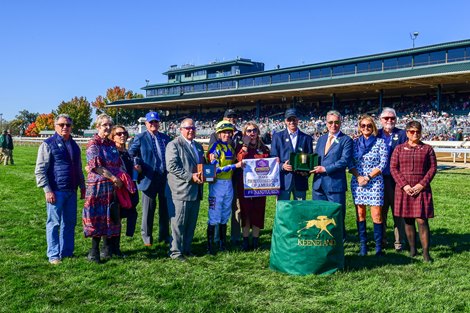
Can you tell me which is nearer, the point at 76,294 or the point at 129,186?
the point at 76,294

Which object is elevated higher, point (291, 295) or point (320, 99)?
point (320, 99)

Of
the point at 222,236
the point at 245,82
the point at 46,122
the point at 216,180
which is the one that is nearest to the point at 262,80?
the point at 245,82

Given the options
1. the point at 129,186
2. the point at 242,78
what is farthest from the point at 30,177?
the point at 242,78

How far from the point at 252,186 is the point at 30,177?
1274 centimetres

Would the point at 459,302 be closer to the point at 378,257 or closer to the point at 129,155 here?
the point at 378,257

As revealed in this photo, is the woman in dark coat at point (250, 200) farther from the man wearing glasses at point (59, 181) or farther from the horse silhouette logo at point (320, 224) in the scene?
the man wearing glasses at point (59, 181)

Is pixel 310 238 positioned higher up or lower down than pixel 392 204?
lower down

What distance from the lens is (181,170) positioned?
621cm

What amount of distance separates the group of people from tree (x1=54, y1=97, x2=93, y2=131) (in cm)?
7142

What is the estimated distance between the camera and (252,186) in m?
6.77

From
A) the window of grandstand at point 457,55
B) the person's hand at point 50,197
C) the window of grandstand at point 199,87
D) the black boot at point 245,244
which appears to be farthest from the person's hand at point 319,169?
the window of grandstand at point 199,87

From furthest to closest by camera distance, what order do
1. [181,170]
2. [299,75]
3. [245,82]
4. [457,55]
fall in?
[245,82] < [299,75] < [457,55] < [181,170]

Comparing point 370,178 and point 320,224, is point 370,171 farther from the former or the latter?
point 320,224

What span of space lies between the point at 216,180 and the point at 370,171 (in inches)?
85.1
